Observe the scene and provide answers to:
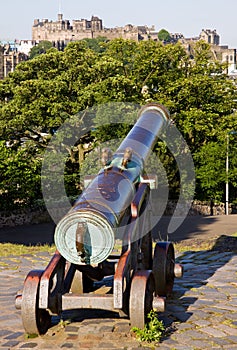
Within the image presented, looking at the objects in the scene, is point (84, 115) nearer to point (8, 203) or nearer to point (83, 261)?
point (8, 203)

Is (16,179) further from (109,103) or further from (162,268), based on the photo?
(162,268)

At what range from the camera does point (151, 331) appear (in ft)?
23.5

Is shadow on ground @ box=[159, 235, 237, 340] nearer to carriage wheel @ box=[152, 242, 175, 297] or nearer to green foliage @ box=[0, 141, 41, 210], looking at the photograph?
carriage wheel @ box=[152, 242, 175, 297]

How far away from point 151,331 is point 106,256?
3.17 ft

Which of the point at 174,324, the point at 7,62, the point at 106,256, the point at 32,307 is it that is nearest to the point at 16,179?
the point at 174,324

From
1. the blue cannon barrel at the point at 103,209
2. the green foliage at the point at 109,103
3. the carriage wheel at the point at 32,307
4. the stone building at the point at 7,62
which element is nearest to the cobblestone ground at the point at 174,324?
the carriage wheel at the point at 32,307

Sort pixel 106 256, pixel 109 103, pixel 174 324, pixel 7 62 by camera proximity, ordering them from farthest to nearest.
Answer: pixel 7 62
pixel 109 103
pixel 174 324
pixel 106 256

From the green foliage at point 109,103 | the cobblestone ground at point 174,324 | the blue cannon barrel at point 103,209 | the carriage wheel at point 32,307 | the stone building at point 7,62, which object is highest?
the stone building at point 7,62

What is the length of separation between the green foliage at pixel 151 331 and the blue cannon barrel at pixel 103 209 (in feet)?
2.89

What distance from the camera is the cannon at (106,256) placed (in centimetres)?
703

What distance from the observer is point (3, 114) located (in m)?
29.5

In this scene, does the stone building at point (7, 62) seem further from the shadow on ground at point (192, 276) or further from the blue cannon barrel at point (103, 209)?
the blue cannon barrel at point (103, 209)

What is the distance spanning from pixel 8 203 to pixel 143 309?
18966 millimetres

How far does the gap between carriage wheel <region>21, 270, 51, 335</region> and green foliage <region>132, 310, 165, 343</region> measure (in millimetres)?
1053
